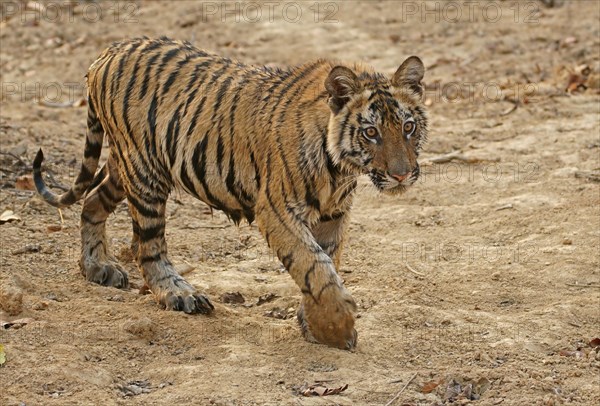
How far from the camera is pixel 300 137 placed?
18.4 ft

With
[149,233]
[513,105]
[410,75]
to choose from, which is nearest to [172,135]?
[149,233]

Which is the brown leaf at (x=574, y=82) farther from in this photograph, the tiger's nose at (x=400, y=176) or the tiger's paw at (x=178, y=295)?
the tiger's nose at (x=400, y=176)

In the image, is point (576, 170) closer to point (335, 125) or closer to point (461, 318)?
point (461, 318)

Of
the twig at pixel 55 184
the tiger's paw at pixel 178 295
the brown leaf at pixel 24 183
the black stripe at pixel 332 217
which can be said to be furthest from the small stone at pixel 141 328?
the brown leaf at pixel 24 183

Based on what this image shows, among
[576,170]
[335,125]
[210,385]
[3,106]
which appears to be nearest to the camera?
[210,385]

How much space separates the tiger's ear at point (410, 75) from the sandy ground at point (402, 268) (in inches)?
54.1

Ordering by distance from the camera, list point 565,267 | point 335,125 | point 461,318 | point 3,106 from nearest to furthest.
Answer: point 335,125, point 461,318, point 565,267, point 3,106

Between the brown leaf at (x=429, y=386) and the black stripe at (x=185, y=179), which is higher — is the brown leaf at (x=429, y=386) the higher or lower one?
the lower one

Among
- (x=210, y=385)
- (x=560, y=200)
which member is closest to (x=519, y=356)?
(x=210, y=385)

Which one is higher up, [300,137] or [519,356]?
[300,137]

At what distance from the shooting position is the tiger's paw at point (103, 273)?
668 cm

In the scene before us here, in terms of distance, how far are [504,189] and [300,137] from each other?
10.6 ft

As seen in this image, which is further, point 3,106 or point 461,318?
point 3,106

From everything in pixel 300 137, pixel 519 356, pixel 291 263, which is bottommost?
pixel 519 356
